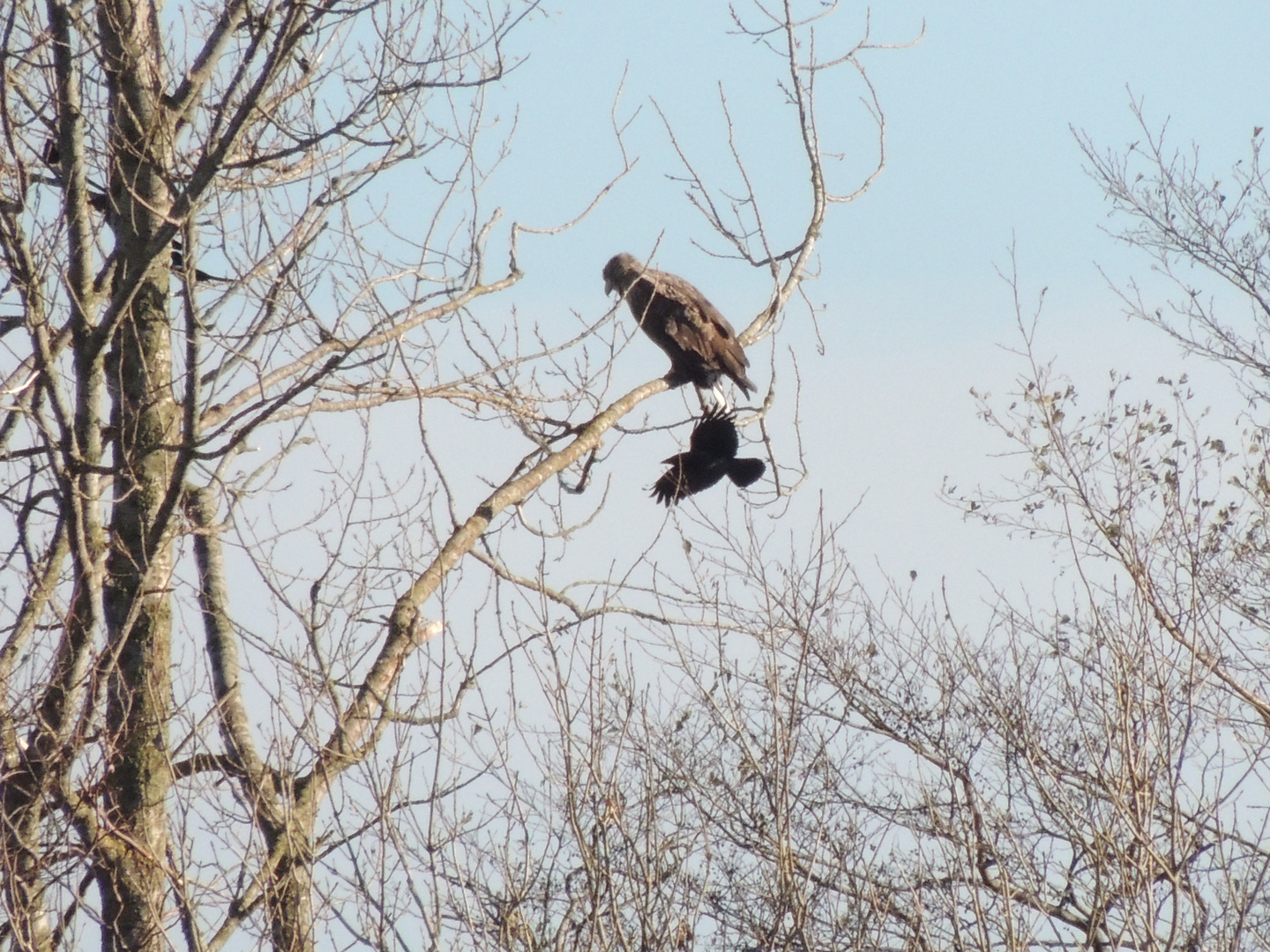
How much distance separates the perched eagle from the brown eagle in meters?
0.38

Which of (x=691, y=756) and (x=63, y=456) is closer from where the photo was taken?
(x=63, y=456)

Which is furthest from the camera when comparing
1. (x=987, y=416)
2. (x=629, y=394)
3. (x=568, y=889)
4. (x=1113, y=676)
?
(x=987, y=416)

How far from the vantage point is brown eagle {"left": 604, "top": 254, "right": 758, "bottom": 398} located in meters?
6.20

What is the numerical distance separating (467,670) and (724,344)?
98.2 inches

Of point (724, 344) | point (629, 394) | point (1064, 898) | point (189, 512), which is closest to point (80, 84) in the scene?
point (189, 512)

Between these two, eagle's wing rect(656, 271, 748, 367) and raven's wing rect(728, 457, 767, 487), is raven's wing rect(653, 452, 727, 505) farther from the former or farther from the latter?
eagle's wing rect(656, 271, 748, 367)

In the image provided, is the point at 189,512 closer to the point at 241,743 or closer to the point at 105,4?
the point at 241,743

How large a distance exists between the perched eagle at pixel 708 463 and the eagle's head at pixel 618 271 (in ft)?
5.13

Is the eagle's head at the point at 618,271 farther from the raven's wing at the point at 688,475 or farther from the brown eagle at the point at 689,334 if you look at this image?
the raven's wing at the point at 688,475

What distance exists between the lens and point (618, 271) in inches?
295

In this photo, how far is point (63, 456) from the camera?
4590mm

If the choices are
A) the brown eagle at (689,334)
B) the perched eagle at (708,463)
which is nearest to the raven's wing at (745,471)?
the perched eagle at (708,463)

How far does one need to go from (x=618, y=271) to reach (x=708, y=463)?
2118mm

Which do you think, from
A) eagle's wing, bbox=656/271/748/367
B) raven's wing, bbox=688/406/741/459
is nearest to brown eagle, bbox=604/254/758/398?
eagle's wing, bbox=656/271/748/367
